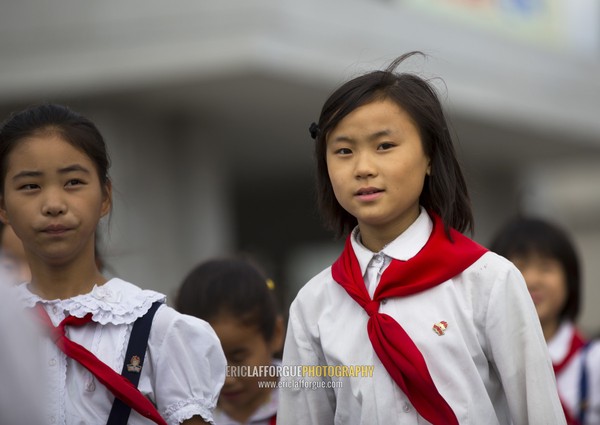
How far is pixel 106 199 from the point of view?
3570 millimetres

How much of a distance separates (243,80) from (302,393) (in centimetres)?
959

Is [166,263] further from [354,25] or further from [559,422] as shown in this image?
[559,422]

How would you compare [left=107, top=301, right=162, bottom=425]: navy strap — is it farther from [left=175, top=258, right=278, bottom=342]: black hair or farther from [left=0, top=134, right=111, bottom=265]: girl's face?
[left=175, top=258, right=278, bottom=342]: black hair

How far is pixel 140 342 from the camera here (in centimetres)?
331

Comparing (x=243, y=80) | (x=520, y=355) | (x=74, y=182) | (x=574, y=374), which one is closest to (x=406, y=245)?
(x=520, y=355)

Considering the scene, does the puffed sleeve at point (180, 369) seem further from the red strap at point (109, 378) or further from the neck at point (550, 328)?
the neck at point (550, 328)

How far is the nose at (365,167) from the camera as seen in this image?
3346 millimetres

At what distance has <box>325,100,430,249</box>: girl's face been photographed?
337cm

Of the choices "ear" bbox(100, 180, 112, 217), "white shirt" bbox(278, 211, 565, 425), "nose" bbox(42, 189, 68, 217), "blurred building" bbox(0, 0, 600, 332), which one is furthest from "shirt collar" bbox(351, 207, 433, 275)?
"blurred building" bbox(0, 0, 600, 332)

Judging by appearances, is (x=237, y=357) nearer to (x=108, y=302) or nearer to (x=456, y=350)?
(x=108, y=302)

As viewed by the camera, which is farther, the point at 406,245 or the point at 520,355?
the point at 406,245

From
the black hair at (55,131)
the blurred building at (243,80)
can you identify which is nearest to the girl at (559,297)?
the black hair at (55,131)

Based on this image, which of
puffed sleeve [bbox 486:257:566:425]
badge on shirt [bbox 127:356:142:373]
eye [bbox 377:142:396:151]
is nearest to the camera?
puffed sleeve [bbox 486:257:566:425]

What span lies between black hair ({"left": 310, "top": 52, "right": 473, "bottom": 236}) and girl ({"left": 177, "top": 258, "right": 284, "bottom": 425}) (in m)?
0.94
